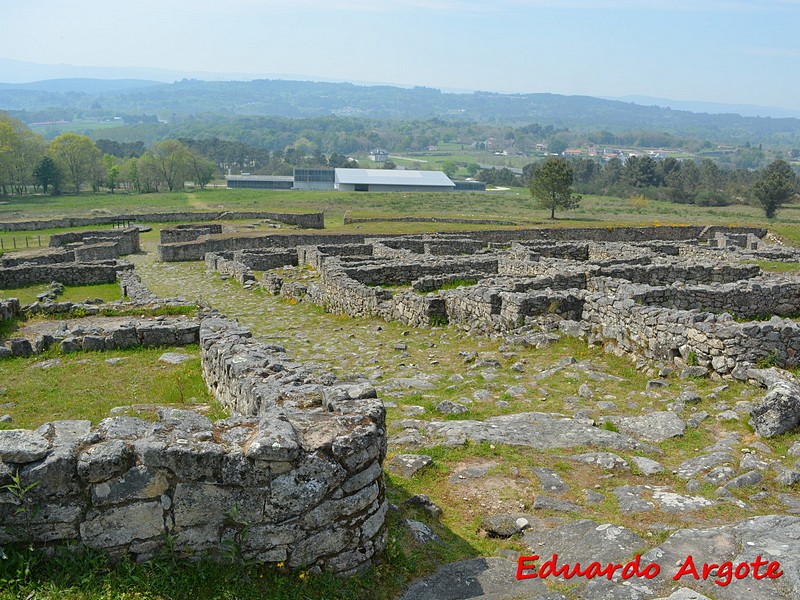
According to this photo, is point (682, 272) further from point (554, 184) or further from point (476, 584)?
point (554, 184)

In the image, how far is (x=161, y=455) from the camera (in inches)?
231

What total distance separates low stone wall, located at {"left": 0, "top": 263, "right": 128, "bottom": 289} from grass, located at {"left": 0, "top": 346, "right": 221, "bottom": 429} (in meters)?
18.0

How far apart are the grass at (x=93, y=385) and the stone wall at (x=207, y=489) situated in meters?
4.07

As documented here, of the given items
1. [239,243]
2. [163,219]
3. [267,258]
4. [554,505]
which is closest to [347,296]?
[267,258]

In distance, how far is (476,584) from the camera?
20.8 ft

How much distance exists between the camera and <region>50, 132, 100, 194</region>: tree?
108562mm

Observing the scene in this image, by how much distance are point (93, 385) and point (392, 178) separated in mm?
130117

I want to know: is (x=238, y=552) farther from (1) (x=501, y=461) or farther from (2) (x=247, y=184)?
(2) (x=247, y=184)

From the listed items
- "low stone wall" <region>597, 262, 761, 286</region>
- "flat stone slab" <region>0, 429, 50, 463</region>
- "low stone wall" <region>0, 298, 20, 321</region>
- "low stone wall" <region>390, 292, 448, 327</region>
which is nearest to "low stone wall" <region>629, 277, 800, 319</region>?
"low stone wall" <region>597, 262, 761, 286</region>

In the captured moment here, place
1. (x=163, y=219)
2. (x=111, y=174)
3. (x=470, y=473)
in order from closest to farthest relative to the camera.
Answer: (x=470, y=473), (x=163, y=219), (x=111, y=174)

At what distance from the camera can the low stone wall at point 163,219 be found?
182 feet

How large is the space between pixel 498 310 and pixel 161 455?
12587 millimetres

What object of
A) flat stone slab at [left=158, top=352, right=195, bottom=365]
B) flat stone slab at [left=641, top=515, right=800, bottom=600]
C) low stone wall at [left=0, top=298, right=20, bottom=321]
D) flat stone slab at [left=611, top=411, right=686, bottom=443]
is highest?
flat stone slab at [left=641, top=515, right=800, bottom=600]

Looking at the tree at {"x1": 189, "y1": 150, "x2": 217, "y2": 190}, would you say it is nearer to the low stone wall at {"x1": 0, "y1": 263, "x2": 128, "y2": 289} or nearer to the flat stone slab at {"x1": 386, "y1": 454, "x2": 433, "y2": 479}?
the low stone wall at {"x1": 0, "y1": 263, "x2": 128, "y2": 289}
